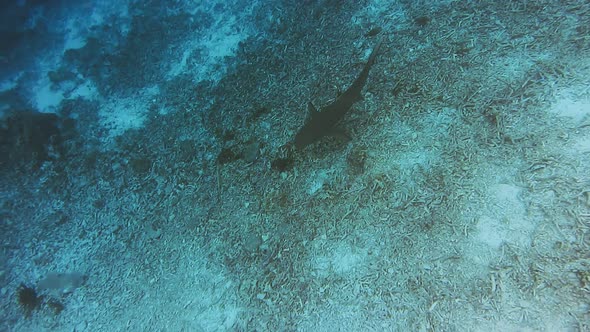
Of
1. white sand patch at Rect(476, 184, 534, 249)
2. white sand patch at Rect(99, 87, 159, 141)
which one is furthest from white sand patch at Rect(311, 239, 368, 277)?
white sand patch at Rect(99, 87, 159, 141)

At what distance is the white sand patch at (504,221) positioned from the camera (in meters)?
3.00

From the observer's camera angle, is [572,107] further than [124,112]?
No

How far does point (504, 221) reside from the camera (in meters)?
3.10

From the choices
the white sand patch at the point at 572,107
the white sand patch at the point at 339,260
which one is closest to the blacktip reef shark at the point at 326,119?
the white sand patch at the point at 339,260

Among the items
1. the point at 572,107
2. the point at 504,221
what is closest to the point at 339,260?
the point at 504,221

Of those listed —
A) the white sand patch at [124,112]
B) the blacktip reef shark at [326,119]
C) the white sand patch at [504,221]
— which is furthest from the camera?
the white sand patch at [124,112]

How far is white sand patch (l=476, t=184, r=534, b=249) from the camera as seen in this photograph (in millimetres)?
2996

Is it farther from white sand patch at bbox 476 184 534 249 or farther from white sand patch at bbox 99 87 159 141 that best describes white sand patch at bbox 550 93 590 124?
white sand patch at bbox 99 87 159 141

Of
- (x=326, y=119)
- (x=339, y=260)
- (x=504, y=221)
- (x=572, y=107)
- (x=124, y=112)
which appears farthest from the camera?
(x=124, y=112)

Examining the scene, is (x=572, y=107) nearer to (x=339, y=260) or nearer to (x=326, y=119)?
(x=326, y=119)

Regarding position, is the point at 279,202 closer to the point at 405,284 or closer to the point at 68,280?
the point at 405,284

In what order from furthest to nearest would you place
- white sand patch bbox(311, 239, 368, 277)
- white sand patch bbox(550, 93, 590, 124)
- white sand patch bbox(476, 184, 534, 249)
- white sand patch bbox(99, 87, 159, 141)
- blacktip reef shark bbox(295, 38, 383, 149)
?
white sand patch bbox(99, 87, 159, 141) < blacktip reef shark bbox(295, 38, 383, 149) < white sand patch bbox(311, 239, 368, 277) < white sand patch bbox(550, 93, 590, 124) < white sand patch bbox(476, 184, 534, 249)

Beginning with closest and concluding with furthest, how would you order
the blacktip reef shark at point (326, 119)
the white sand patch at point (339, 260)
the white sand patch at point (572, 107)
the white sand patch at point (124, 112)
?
the white sand patch at point (572, 107)
the white sand patch at point (339, 260)
the blacktip reef shark at point (326, 119)
the white sand patch at point (124, 112)

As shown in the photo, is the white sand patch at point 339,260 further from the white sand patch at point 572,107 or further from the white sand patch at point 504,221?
the white sand patch at point 572,107
